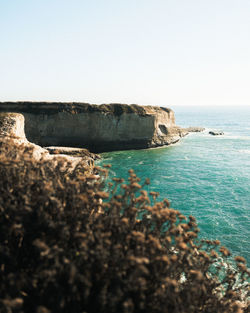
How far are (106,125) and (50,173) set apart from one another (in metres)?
59.6

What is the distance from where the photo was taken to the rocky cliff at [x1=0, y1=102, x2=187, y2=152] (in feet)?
224

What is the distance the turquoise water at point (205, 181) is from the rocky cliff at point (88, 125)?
6.40 m

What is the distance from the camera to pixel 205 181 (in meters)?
41.6

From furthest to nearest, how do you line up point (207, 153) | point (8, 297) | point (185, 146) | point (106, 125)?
point (185, 146), point (106, 125), point (207, 153), point (8, 297)

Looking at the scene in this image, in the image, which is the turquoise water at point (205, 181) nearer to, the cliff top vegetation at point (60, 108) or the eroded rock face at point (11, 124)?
the cliff top vegetation at point (60, 108)

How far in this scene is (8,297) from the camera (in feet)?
21.0

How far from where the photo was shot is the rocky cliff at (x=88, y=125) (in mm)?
68250

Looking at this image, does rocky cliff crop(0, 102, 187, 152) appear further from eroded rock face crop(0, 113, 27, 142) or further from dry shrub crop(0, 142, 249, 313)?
dry shrub crop(0, 142, 249, 313)

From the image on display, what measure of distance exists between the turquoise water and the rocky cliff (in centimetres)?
640

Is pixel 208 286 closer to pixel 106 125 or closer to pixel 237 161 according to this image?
pixel 237 161

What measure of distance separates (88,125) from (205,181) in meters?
40.0

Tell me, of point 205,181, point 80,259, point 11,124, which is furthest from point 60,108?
point 80,259

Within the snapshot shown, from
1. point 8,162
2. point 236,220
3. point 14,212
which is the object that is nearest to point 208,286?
point 14,212

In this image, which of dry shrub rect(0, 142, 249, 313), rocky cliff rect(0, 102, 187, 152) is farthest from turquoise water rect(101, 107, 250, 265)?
dry shrub rect(0, 142, 249, 313)
